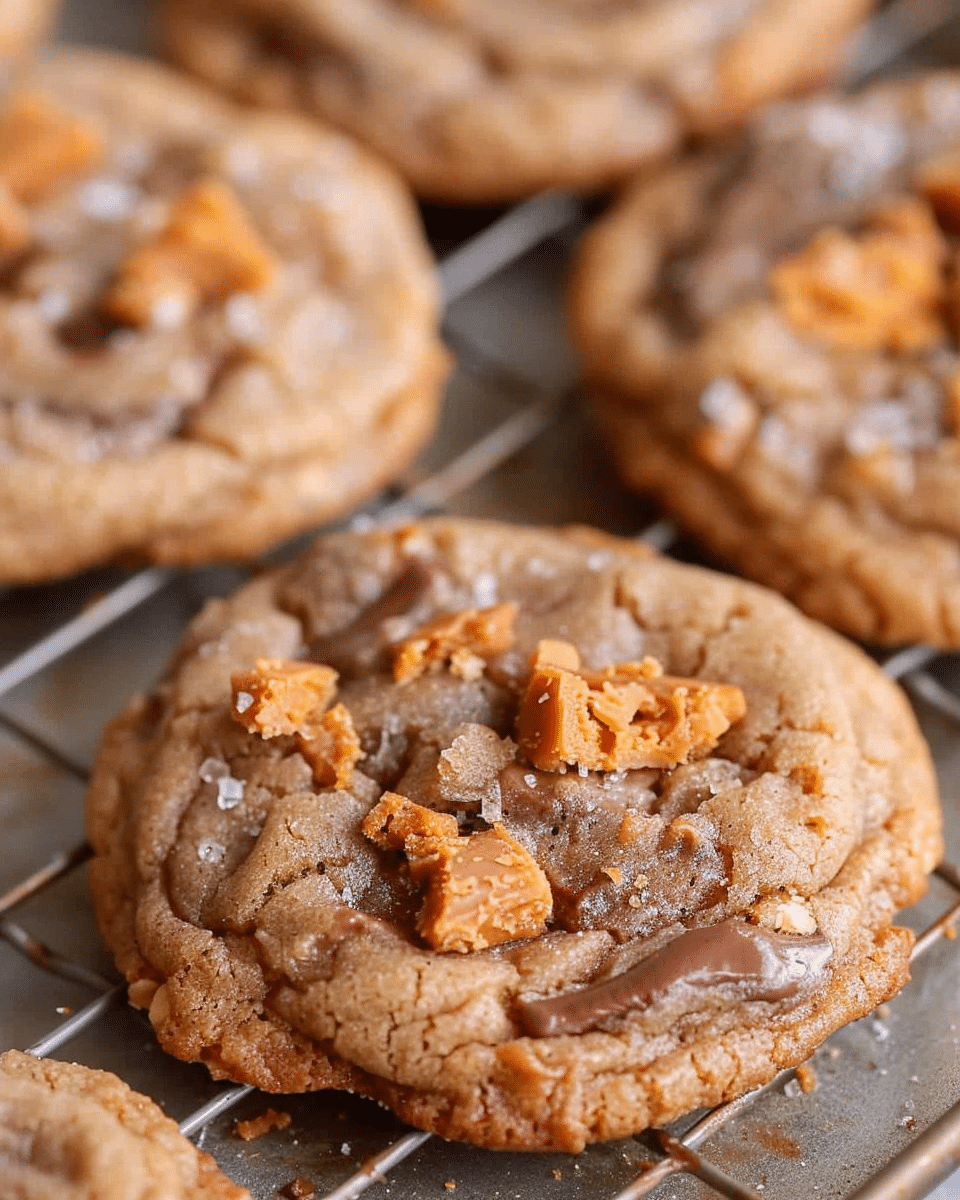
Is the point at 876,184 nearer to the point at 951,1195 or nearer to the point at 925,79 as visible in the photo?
the point at 925,79

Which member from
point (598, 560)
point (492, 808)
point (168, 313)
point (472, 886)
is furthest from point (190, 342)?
point (472, 886)

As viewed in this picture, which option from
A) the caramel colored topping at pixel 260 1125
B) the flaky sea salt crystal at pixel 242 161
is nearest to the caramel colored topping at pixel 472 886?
the caramel colored topping at pixel 260 1125

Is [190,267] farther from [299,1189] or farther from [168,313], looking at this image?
[299,1189]

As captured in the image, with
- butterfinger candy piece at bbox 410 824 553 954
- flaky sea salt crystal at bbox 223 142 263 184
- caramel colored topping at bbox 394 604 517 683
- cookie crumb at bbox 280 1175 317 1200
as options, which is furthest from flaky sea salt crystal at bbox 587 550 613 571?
flaky sea salt crystal at bbox 223 142 263 184

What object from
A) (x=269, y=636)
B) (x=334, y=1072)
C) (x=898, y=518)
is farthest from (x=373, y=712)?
(x=898, y=518)

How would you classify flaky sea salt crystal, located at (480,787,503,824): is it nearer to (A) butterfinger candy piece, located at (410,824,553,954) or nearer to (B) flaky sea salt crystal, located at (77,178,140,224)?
(A) butterfinger candy piece, located at (410,824,553,954)

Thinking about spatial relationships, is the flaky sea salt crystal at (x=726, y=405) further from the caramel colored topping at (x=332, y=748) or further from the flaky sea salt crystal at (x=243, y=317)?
the caramel colored topping at (x=332, y=748)
